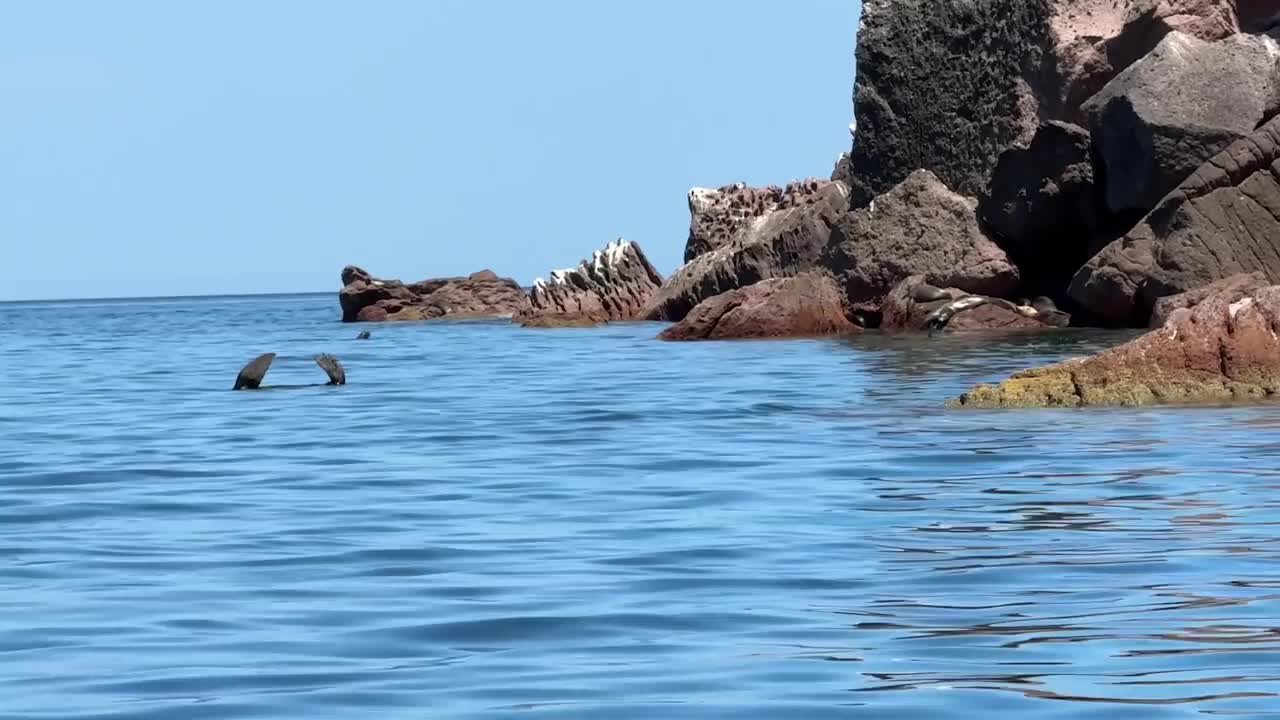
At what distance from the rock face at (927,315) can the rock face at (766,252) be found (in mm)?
4361

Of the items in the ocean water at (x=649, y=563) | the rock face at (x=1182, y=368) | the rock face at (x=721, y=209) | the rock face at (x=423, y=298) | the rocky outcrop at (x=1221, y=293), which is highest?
the rock face at (x=721, y=209)

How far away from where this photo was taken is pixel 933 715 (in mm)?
4754

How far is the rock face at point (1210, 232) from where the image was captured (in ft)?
85.2

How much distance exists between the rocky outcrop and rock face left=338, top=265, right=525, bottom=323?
26.9 m

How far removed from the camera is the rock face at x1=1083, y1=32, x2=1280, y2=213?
27.7m

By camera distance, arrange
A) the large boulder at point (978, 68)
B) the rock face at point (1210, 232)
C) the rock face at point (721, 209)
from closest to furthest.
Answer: the rock face at point (1210, 232) < the large boulder at point (978, 68) < the rock face at point (721, 209)

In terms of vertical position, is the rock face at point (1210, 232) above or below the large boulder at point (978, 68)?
below

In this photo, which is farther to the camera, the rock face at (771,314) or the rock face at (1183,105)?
the rock face at (771,314)

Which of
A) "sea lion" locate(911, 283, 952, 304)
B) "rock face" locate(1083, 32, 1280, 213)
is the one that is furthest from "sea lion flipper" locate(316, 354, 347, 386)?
"rock face" locate(1083, 32, 1280, 213)

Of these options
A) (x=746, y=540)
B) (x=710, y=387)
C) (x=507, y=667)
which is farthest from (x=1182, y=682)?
(x=710, y=387)

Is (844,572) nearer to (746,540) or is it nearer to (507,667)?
(746,540)

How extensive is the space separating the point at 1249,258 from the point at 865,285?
Answer: 750cm

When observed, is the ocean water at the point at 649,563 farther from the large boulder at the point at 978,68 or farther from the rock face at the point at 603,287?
the rock face at the point at 603,287

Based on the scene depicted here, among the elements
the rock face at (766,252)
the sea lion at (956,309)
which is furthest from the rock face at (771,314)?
the rock face at (766,252)
